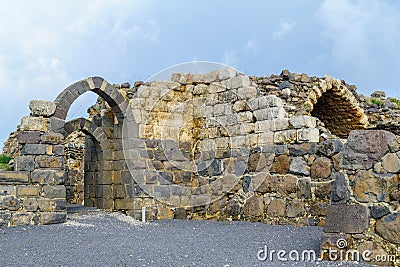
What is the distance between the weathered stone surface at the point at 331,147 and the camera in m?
7.43

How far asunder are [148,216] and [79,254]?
3.48 meters

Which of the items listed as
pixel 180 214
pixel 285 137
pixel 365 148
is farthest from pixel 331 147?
pixel 180 214

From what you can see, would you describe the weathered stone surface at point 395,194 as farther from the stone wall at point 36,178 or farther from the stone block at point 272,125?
the stone wall at point 36,178

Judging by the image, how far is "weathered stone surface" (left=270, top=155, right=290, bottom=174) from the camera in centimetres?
806

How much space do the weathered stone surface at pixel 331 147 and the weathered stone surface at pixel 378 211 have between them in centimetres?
254

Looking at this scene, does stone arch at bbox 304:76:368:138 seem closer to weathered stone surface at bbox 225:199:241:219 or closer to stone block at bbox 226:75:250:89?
stone block at bbox 226:75:250:89

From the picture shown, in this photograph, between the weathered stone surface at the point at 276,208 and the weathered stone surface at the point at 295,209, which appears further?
the weathered stone surface at the point at 276,208

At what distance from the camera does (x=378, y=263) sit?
15.9ft

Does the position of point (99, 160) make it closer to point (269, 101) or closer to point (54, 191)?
point (54, 191)

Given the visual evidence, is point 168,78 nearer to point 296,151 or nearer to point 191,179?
point 191,179

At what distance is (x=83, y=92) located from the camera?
903cm

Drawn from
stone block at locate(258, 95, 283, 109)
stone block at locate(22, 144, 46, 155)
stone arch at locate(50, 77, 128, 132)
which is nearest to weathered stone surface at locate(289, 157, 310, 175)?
stone block at locate(258, 95, 283, 109)

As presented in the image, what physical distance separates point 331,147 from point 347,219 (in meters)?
2.62

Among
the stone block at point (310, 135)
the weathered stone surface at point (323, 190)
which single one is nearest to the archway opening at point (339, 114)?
the stone block at point (310, 135)
